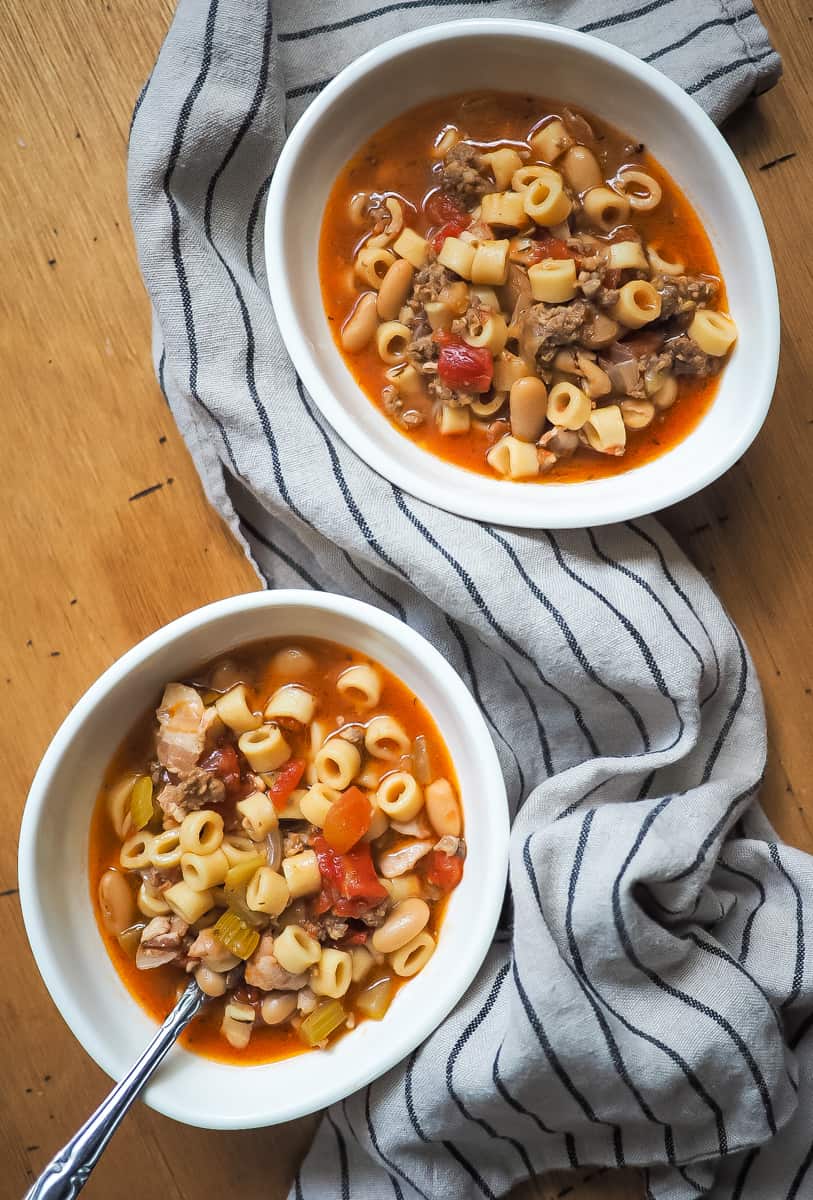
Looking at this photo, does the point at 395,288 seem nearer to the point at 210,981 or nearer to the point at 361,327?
the point at 361,327

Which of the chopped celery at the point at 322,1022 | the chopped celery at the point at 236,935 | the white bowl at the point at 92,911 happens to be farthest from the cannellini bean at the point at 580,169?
the chopped celery at the point at 322,1022

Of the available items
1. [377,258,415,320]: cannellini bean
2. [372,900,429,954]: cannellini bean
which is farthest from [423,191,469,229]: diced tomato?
[372,900,429,954]: cannellini bean

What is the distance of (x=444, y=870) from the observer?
205cm

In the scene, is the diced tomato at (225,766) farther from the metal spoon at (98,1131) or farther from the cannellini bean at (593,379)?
the cannellini bean at (593,379)

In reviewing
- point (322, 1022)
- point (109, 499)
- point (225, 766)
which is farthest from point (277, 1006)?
point (109, 499)

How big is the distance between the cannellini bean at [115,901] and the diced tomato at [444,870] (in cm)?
67

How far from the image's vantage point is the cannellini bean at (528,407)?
199cm

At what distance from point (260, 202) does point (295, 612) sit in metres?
0.94

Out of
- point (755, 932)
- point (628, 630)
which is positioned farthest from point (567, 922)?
point (628, 630)

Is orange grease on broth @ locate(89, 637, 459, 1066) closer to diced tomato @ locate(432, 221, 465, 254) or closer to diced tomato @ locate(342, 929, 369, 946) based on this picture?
diced tomato @ locate(342, 929, 369, 946)

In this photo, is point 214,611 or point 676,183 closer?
point 214,611

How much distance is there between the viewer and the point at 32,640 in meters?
2.18

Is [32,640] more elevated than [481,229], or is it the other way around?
[481,229]

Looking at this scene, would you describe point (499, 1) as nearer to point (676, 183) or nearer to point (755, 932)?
point (676, 183)
